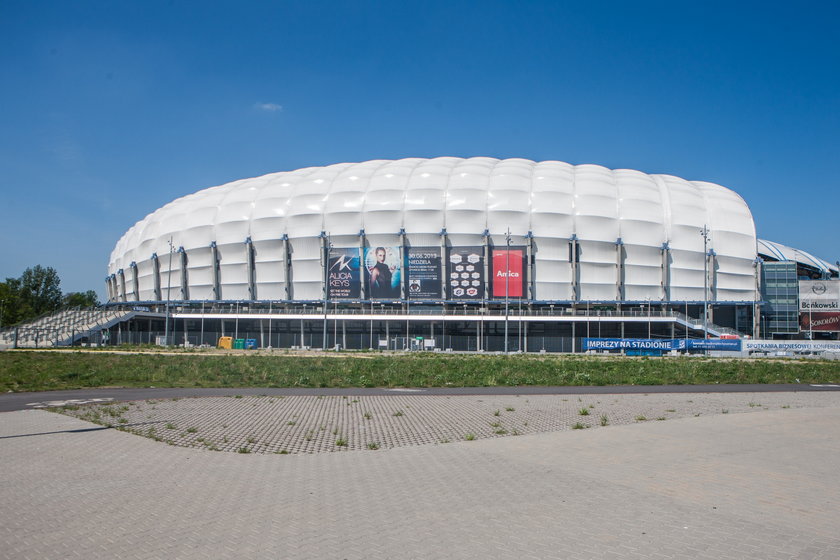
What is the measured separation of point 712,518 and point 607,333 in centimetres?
6253

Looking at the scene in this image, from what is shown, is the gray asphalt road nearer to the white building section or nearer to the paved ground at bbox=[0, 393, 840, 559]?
the paved ground at bbox=[0, 393, 840, 559]

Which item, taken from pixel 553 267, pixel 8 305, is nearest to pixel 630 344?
pixel 553 267

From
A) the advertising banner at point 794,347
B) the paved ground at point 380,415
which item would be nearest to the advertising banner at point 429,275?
the advertising banner at point 794,347

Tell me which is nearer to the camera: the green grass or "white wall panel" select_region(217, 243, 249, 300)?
the green grass

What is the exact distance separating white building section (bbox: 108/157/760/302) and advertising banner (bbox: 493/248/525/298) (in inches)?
43.4

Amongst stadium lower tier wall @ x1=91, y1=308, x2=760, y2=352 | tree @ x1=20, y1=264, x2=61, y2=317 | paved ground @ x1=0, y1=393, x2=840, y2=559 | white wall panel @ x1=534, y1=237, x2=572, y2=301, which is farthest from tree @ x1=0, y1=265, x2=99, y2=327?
paved ground @ x1=0, y1=393, x2=840, y2=559

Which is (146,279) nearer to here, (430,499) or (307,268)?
(307,268)

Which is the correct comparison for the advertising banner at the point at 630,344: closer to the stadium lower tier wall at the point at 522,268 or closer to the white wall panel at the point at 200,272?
the stadium lower tier wall at the point at 522,268

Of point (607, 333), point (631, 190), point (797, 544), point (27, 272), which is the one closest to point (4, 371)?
point (797, 544)

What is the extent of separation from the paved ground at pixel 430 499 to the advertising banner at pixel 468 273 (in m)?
56.0

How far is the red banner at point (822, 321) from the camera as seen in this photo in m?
77.1

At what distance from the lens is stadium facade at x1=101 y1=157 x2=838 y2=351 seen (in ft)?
219

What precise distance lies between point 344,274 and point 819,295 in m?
58.9

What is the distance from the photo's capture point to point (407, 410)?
15477 millimetres
